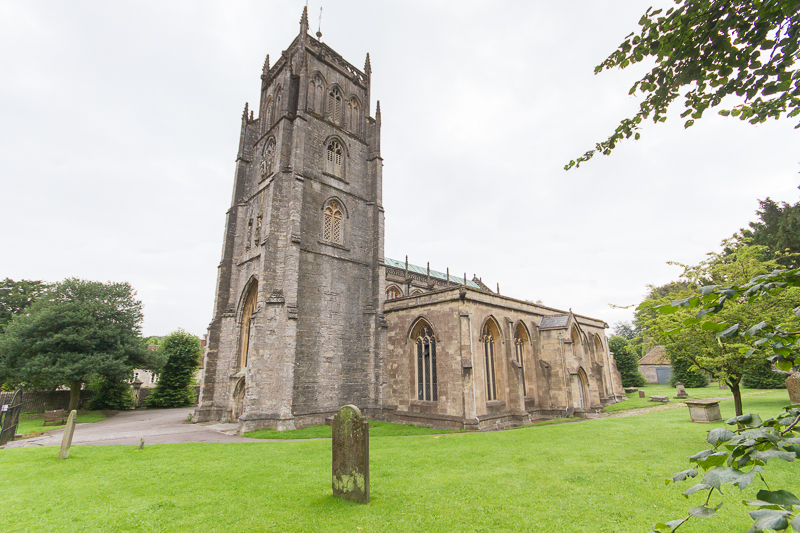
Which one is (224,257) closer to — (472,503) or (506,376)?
(506,376)

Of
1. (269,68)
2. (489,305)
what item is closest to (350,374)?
(489,305)

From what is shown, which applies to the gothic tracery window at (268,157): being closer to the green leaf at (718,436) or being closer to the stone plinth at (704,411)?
the stone plinth at (704,411)

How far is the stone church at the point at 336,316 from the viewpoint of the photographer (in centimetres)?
1712

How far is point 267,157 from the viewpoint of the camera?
22.8 metres

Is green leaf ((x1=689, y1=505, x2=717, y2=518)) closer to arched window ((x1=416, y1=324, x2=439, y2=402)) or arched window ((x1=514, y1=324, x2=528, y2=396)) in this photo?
arched window ((x1=416, y1=324, x2=439, y2=402))

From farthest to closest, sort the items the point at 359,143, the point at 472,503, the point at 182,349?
1. the point at 182,349
2. the point at 359,143
3. the point at 472,503

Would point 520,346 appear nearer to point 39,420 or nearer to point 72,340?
point 72,340

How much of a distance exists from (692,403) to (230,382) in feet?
67.1

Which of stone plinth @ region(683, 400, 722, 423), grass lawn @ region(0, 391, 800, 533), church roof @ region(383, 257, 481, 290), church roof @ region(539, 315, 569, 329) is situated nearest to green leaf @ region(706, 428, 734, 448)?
grass lawn @ region(0, 391, 800, 533)

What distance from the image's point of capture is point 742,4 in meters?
3.13

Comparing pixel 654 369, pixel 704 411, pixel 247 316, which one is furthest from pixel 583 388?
pixel 654 369

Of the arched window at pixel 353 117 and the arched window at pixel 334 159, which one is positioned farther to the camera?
the arched window at pixel 353 117

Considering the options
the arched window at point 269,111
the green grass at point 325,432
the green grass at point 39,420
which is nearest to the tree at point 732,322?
the green grass at point 325,432

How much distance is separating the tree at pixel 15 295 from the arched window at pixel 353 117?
32.8 metres
